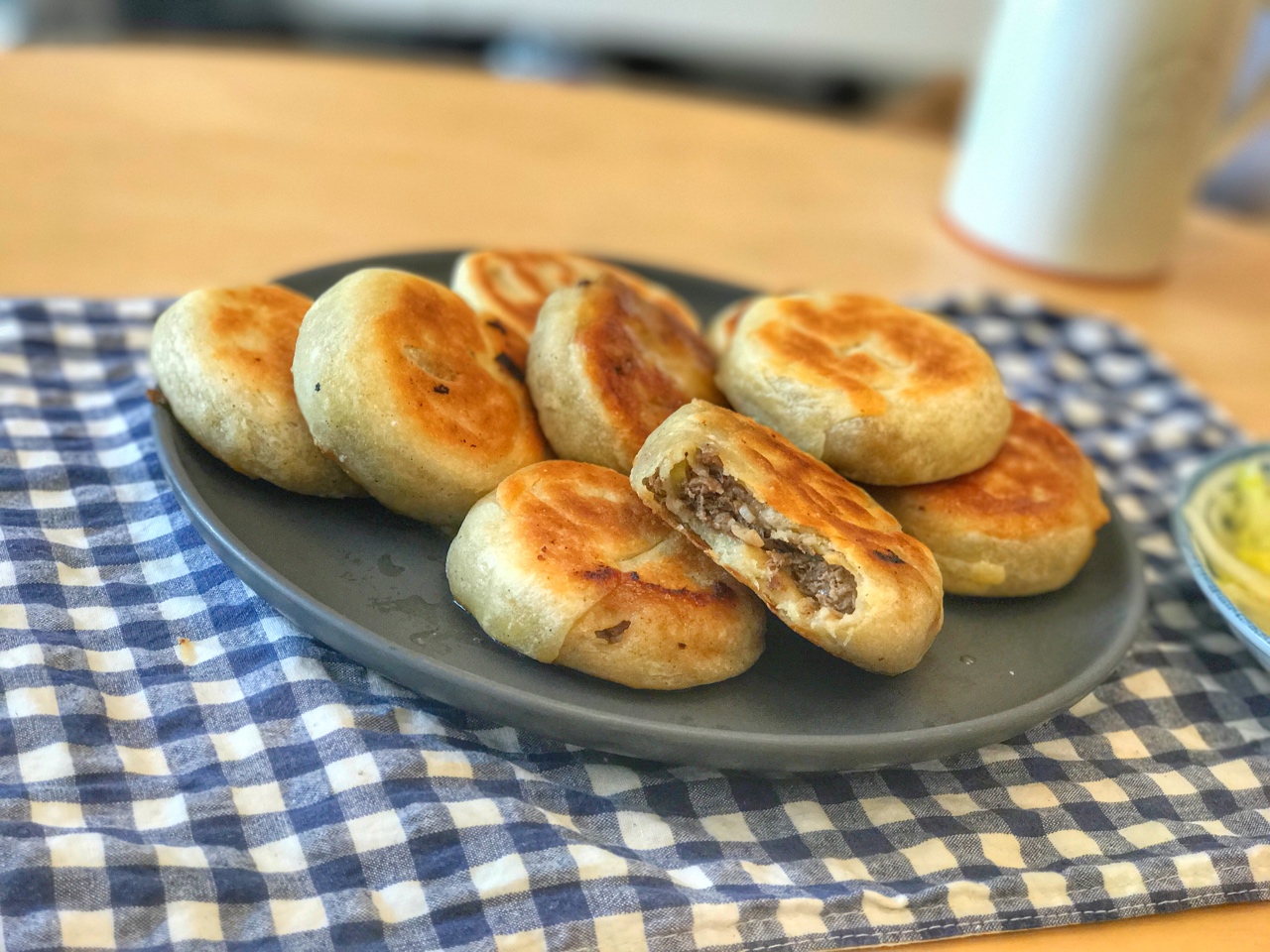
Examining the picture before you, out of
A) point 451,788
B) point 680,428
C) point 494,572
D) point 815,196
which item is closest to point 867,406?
point 680,428

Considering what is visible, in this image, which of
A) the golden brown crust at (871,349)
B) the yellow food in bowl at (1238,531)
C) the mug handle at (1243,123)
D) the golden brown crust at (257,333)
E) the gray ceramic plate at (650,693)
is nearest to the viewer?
the gray ceramic plate at (650,693)

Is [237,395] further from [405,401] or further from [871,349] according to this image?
[871,349]

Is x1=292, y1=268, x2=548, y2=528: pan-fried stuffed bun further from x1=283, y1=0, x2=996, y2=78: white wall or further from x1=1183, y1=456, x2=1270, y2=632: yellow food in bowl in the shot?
x1=283, y1=0, x2=996, y2=78: white wall

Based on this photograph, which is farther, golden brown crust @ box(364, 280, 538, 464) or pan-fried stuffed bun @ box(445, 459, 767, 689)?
golden brown crust @ box(364, 280, 538, 464)

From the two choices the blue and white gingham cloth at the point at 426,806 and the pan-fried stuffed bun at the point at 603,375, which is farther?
the pan-fried stuffed bun at the point at 603,375

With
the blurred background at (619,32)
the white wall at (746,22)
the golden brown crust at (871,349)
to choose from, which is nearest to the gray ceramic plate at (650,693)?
the golden brown crust at (871,349)

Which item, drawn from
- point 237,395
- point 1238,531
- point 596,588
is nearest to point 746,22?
point 1238,531

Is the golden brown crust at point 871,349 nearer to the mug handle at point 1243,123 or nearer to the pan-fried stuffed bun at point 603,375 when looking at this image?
the pan-fried stuffed bun at point 603,375

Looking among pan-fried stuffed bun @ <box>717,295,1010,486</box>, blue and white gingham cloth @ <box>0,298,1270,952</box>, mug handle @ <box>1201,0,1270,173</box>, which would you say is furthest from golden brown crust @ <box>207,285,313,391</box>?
mug handle @ <box>1201,0,1270,173</box>
